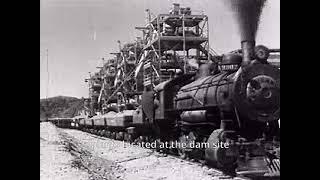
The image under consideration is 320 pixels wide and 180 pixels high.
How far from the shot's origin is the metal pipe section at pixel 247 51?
1231 cm

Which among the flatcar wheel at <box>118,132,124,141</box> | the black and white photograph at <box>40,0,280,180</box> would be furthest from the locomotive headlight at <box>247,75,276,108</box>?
the flatcar wheel at <box>118,132,124,141</box>

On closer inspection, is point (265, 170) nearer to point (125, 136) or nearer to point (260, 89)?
point (260, 89)

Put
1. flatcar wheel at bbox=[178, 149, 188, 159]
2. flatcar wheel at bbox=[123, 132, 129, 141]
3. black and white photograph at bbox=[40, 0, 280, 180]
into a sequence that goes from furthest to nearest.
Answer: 1. flatcar wheel at bbox=[123, 132, 129, 141]
2. flatcar wheel at bbox=[178, 149, 188, 159]
3. black and white photograph at bbox=[40, 0, 280, 180]

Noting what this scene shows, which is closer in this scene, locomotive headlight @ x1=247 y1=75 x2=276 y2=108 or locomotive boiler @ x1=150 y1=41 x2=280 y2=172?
locomotive boiler @ x1=150 y1=41 x2=280 y2=172

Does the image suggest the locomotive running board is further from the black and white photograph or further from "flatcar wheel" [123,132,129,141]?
"flatcar wheel" [123,132,129,141]

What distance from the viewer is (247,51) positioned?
12.5m

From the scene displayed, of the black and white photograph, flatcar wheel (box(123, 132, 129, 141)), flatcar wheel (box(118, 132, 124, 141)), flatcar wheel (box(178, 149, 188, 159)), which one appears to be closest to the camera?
the black and white photograph

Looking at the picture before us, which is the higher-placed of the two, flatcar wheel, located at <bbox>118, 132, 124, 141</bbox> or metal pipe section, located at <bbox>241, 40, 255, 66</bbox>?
metal pipe section, located at <bbox>241, 40, 255, 66</bbox>

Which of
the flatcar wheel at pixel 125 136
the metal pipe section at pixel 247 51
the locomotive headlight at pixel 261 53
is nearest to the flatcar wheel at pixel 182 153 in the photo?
the metal pipe section at pixel 247 51

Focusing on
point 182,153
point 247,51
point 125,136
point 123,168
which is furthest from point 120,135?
point 247,51

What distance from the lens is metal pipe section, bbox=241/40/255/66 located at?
12.3 metres

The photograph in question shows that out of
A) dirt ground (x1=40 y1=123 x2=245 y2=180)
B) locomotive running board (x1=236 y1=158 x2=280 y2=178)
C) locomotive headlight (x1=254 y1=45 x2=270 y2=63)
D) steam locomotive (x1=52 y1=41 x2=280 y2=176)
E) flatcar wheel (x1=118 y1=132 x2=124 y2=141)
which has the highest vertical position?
locomotive headlight (x1=254 y1=45 x2=270 y2=63)
